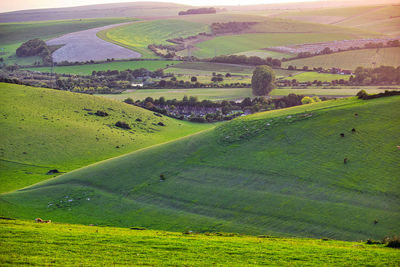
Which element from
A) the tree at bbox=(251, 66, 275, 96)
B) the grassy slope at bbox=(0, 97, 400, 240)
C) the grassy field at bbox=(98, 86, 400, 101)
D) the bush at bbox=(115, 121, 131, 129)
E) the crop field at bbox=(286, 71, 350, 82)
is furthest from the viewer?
the crop field at bbox=(286, 71, 350, 82)

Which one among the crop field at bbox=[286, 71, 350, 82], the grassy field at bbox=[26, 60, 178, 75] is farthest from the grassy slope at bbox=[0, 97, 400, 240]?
the grassy field at bbox=[26, 60, 178, 75]

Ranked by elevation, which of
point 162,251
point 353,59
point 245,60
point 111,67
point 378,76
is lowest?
point 162,251

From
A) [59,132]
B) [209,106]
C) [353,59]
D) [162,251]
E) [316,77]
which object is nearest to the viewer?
[162,251]

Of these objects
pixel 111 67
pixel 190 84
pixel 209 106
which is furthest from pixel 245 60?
pixel 209 106

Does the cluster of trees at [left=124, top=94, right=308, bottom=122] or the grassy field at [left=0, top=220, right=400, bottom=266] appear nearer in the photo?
the grassy field at [left=0, top=220, right=400, bottom=266]

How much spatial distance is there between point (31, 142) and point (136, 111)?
102 feet

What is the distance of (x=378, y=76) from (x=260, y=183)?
366ft

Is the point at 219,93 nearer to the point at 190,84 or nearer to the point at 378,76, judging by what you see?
the point at 190,84

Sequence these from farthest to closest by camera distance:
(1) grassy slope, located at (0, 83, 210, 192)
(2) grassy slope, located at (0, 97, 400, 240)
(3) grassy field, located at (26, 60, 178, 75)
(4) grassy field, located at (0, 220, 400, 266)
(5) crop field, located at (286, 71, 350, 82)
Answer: (3) grassy field, located at (26, 60, 178, 75)
(5) crop field, located at (286, 71, 350, 82)
(1) grassy slope, located at (0, 83, 210, 192)
(2) grassy slope, located at (0, 97, 400, 240)
(4) grassy field, located at (0, 220, 400, 266)

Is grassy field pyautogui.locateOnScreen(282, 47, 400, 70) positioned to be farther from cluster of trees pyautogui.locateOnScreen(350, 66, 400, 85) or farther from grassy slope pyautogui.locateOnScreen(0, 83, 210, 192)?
grassy slope pyautogui.locateOnScreen(0, 83, 210, 192)

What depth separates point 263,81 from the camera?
121125mm

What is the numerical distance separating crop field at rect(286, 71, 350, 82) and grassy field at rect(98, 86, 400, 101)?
16448mm

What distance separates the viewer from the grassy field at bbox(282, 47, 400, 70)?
156 m

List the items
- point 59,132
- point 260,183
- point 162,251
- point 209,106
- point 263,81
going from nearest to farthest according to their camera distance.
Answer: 1. point 162,251
2. point 260,183
3. point 59,132
4. point 209,106
5. point 263,81
